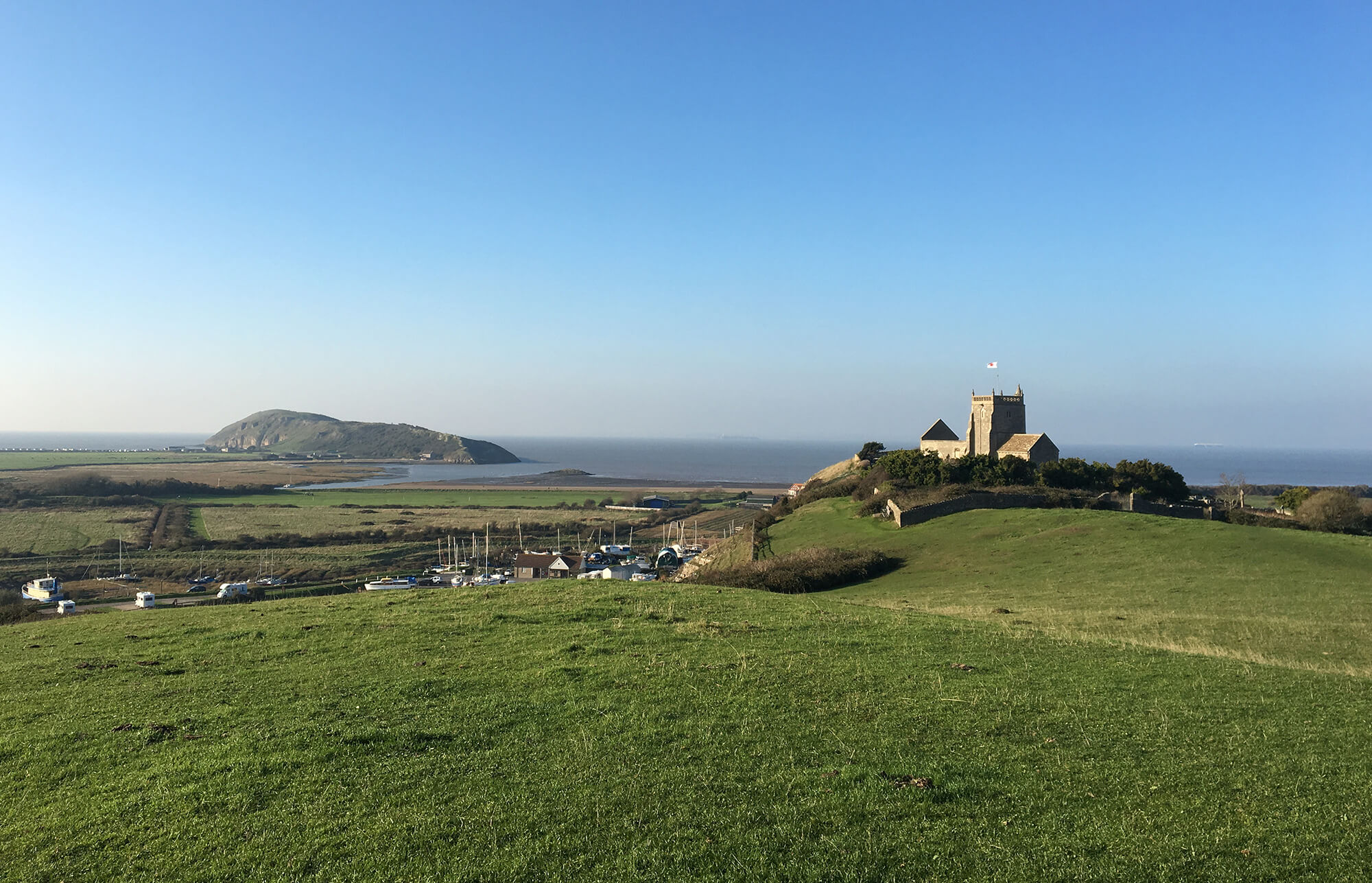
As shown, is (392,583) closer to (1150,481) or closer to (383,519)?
(1150,481)

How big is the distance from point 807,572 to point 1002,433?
125ft

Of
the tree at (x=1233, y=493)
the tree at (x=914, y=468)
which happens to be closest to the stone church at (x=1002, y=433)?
the tree at (x=914, y=468)

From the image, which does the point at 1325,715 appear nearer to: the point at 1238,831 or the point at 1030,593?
the point at 1238,831

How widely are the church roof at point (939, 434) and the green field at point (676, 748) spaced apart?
174 feet

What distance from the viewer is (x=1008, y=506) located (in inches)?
1757

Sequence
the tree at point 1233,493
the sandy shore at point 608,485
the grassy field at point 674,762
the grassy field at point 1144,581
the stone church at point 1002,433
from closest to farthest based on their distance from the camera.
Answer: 1. the grassy field at point 674,762
2. the grassy field at point 1144,581
3. the tree at point 1233,493
4. the stone church at point 1002,433
5. the sandy shore at point 608,485

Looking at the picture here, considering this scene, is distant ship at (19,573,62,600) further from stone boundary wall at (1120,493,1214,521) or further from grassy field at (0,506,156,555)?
stone boundary wall at (1120,493,1214,521)

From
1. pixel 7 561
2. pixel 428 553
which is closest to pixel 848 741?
pixel 428 553

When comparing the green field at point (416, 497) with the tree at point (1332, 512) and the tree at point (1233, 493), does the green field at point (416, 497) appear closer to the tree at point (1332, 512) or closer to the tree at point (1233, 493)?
the tree at point (1233, 493)

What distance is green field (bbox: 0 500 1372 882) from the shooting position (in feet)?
24.8

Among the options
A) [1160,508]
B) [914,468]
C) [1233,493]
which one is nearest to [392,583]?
[914,468]

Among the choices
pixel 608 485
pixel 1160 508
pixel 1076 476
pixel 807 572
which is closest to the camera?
pixel 807 572

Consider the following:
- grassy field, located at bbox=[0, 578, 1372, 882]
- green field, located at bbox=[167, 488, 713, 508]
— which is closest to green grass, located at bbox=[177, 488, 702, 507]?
green field, located at bbox=[167, 488, 713, 508]

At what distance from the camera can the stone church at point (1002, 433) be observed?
60531 mm
